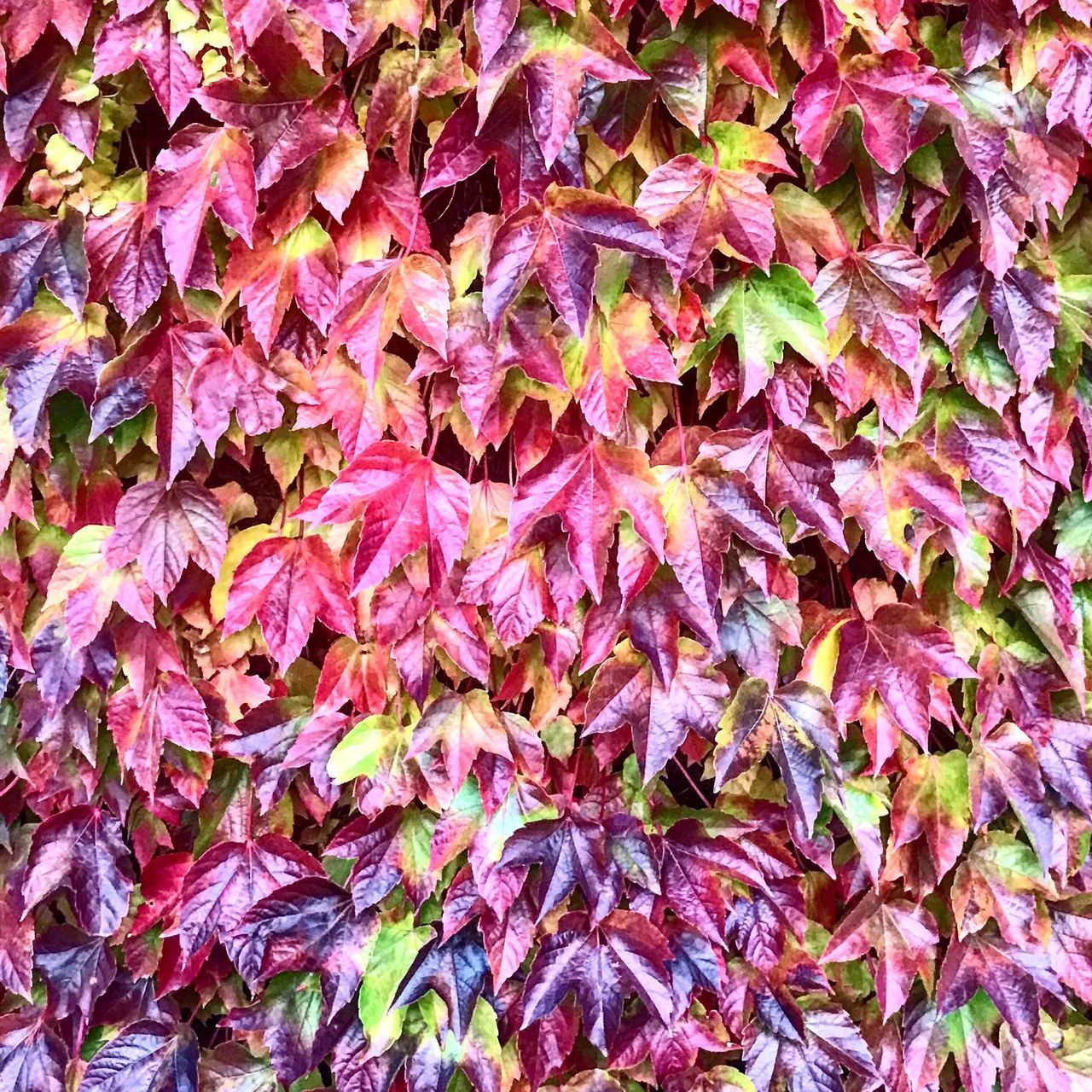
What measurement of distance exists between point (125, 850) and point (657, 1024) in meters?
0.73

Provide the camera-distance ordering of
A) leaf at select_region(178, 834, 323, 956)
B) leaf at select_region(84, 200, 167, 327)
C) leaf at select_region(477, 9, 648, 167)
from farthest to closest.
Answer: leaf at select_region(178, 834, 323, 956), leaf at select_region(84, 200, 167, 327), leaf at select_region(477, 9, 648, 167)

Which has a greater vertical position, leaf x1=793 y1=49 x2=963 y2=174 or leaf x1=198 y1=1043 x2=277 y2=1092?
leaf x1=793 y1=49 x2=963 y2=174

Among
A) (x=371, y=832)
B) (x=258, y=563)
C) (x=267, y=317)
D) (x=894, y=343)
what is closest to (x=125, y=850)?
(x=371, y=832)

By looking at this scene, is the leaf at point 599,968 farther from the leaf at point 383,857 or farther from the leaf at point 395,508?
the leaf at point 395,508

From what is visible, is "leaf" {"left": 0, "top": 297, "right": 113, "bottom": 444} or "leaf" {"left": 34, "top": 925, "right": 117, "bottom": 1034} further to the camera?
"leaf" {"left": 34, "top": 925, "right": 117, "bottom": 1034}

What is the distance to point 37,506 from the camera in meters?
1.14

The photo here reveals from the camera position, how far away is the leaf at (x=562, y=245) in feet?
3.04

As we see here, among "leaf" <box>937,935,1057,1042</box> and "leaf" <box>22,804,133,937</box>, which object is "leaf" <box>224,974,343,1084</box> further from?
"leaf" <box>937,935,1057,1042</box>

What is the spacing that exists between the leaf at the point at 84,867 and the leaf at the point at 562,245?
2.72ft

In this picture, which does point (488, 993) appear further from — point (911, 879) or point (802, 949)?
point (911, 879)

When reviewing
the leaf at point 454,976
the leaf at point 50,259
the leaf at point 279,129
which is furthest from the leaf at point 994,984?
the leaf at point 50,259

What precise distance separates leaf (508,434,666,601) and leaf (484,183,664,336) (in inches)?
6.5

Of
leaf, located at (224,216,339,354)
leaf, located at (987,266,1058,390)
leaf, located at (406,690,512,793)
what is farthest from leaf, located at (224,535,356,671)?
leaf, located at (987,266,1058,390)

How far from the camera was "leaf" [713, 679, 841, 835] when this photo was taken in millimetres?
1089
